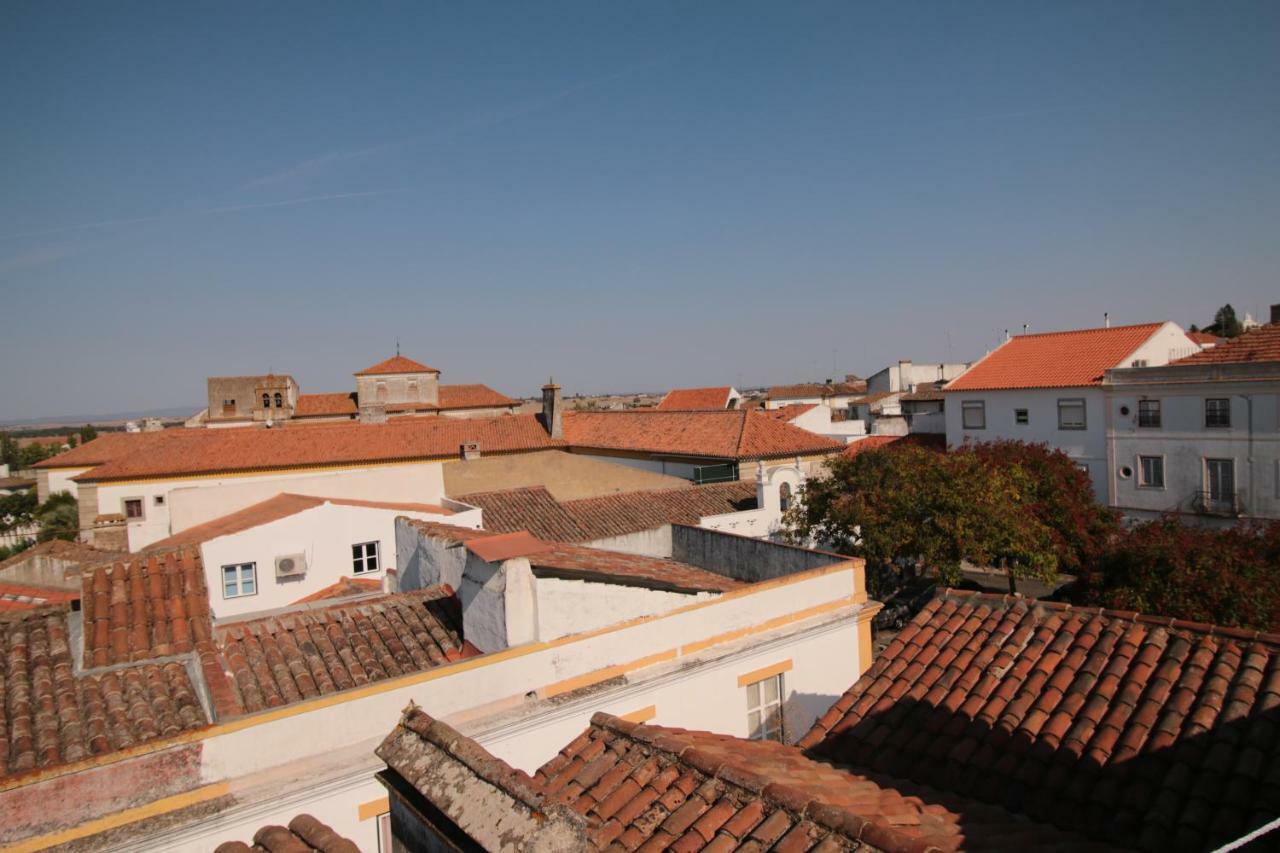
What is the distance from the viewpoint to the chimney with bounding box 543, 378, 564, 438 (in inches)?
1585

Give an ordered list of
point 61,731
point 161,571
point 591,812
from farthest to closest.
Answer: point 161,571
point 61,731
point 591,812

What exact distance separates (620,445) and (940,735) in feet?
104

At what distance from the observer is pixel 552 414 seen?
40.9 m

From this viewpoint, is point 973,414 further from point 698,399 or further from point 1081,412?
point 698,399

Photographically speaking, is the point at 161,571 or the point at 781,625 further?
the point at 781,625

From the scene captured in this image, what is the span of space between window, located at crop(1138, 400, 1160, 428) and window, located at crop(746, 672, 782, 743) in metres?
26.3

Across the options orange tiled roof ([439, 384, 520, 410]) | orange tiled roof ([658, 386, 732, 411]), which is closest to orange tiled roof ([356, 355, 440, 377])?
orange tiled roof ([439, 384, 520, 410])

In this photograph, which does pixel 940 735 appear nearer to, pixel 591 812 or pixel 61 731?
pixel 591 812

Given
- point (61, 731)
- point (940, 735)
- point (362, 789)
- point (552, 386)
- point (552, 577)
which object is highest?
point (552, 386)

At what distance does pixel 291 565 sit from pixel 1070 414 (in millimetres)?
30998

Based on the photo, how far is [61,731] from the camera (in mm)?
6254

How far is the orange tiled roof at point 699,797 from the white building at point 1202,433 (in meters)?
27.8

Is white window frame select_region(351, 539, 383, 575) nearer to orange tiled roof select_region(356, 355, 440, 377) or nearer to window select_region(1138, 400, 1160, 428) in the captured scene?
window select_region(1138, 400, 1160, 428)

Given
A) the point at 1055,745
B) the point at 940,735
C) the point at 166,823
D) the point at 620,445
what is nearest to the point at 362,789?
the point at 166,823
